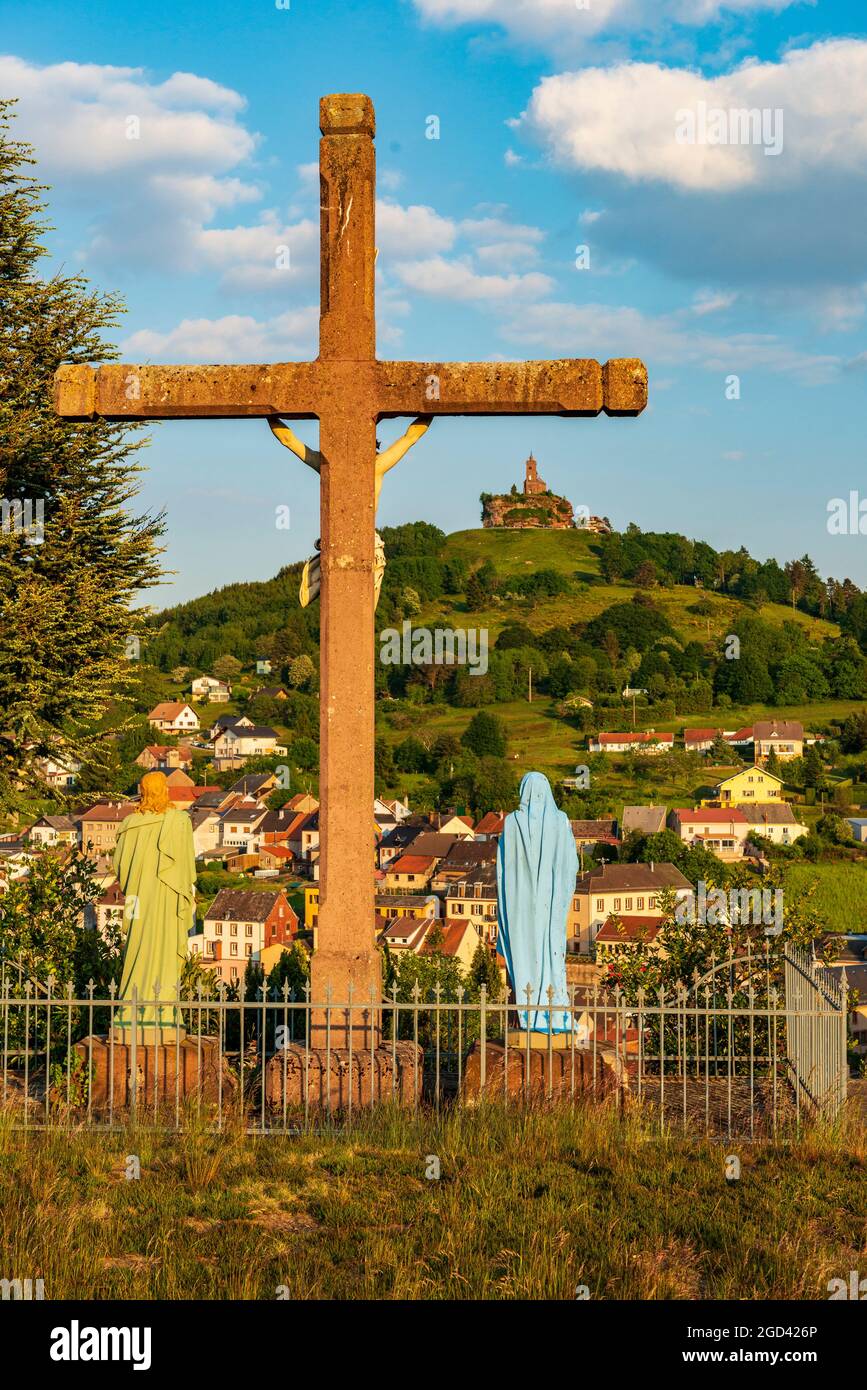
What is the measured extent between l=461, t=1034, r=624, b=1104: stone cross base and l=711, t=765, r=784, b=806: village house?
9648cm

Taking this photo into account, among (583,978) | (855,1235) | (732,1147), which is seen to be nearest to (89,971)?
(732,1147)

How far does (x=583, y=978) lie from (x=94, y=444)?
4710 cm

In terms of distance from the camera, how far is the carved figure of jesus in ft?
30.2

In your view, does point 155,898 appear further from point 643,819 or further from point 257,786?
point 257,786

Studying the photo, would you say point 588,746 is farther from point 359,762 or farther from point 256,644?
point 359,762

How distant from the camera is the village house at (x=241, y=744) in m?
126

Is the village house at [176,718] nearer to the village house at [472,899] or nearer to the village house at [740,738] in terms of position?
the village house at [740,738]

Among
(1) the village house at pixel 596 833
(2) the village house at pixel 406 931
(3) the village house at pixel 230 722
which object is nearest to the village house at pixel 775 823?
(1) the village house at pixel 596 833

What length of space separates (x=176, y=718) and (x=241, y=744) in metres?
12.5

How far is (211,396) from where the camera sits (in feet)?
30.3

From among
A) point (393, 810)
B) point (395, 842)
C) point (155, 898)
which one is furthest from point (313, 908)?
point (393, 810)

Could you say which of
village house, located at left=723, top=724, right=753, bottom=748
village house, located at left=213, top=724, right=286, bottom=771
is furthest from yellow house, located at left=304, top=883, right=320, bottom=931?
village house, located at left=723, top=724, right=753, bottom=748

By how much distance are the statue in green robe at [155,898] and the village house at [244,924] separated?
48.5 metres

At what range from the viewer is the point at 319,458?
30.3 feet
